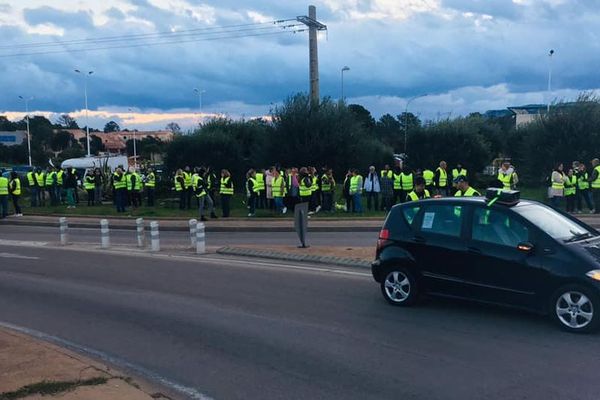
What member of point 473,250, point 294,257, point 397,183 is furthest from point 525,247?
point 397,183

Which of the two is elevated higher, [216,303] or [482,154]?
[482,154]

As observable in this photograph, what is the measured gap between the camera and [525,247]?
7359mm

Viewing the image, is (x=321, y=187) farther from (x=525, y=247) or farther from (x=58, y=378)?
(x=58, y=378)

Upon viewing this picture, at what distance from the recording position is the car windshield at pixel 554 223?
24.6 feet

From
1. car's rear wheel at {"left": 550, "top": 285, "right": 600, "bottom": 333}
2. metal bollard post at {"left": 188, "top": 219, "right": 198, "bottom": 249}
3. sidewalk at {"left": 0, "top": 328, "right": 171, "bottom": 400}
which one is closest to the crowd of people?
metal bollard post at {"left": 188, "top": 219, "right": 198, "bottom": 249}

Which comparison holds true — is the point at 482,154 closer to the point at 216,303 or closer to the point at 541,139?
the point at 541,139

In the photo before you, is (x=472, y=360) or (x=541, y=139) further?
(x=541, y=139)

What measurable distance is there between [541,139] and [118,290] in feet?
98.3

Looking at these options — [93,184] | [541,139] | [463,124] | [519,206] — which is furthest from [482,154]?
[519,206]

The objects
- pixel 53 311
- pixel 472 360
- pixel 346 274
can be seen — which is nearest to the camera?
pixel 472 360

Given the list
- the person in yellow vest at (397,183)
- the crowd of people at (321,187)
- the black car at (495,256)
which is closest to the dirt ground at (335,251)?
the black car at (495,256)

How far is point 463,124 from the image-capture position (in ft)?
133

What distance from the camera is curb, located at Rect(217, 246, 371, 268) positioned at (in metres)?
12.3

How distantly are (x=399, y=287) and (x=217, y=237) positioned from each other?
10.7 m
